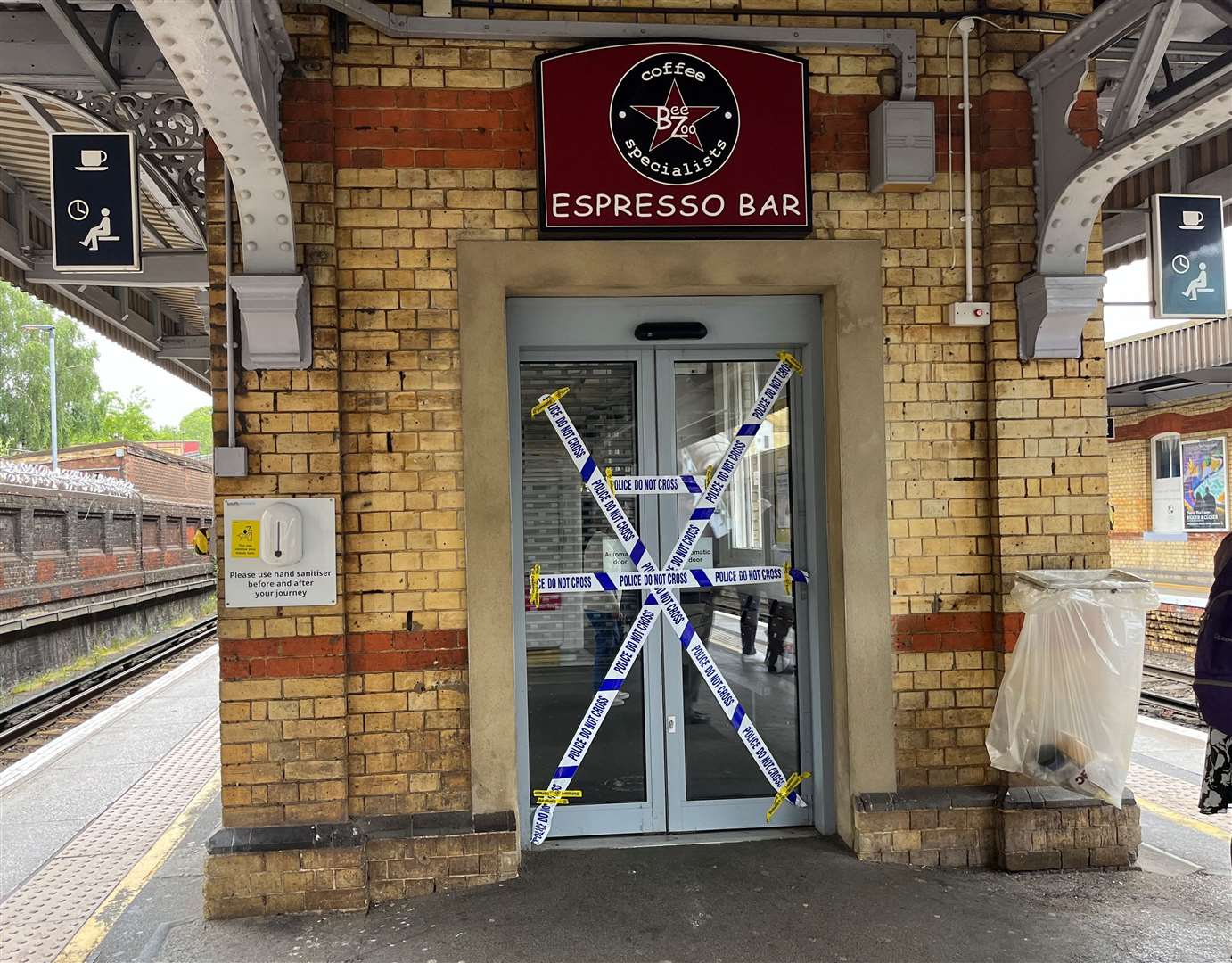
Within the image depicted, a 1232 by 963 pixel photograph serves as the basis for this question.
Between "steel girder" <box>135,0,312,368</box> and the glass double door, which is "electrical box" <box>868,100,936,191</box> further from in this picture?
"steel girder" <box>135,0,312,368</box>

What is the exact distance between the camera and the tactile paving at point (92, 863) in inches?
162

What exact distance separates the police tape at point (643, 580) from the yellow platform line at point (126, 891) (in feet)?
8.02

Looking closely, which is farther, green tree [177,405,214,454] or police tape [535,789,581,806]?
green tree [177,405,214,454]

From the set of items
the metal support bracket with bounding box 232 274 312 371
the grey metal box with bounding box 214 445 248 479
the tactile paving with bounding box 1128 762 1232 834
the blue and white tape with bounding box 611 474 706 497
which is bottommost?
the tactile paving with bounding box 1128 762 1232 834

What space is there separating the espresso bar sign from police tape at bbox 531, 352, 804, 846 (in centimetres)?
86

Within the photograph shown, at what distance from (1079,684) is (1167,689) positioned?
805cm

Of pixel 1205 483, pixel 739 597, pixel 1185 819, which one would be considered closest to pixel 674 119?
pixel 739 597

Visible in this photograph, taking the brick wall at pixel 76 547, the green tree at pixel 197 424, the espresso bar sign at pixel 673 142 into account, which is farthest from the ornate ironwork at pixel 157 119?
the green tree at pixel 197 424

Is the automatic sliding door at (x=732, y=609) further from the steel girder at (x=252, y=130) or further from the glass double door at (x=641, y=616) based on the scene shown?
the steel girder at (x=252, y=130)

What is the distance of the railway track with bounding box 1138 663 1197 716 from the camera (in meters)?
9.58

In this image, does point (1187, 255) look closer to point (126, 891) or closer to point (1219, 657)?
point (1219, 657)

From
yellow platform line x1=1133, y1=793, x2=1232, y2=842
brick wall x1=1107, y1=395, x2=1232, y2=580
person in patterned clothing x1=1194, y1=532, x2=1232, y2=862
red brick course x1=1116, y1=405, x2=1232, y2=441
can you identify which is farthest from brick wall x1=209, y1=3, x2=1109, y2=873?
red brick course x1=1116, y1=405, x2=1232, y2=441

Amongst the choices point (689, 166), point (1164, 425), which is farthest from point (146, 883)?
point (1164, 425)

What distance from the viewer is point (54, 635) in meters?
16.4
